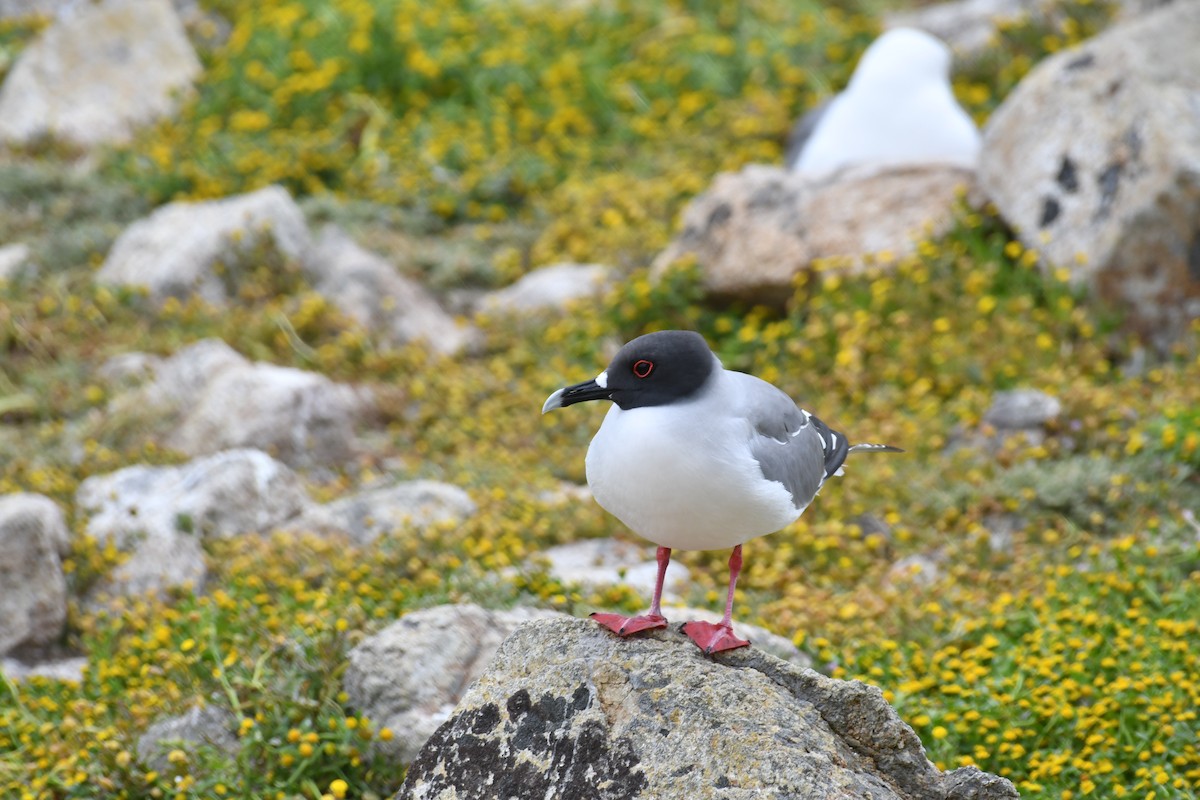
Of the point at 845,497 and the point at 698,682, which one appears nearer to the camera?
the point at 698,682

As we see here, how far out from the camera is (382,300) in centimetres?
946

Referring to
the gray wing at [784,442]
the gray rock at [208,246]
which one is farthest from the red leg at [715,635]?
the gray rock at [208,246]

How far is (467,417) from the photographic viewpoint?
8.31 metres

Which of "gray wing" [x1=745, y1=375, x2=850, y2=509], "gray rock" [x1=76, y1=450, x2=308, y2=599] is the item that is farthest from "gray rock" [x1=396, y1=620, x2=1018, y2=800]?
"gray rock" [x1=76, y1=450, x2=308, y2=599]

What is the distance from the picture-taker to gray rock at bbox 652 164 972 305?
28.8ft

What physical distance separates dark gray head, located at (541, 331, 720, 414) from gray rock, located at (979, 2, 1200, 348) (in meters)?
4.91

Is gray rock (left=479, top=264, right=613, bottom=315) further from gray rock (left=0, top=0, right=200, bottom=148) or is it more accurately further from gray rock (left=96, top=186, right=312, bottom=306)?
gray rock (left=0, top=0, right=200, bottom=148)

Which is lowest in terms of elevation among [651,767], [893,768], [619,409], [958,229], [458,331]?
[458,331]

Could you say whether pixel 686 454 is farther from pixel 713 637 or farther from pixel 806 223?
pixel 806 223

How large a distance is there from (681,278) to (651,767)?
5.71 meters

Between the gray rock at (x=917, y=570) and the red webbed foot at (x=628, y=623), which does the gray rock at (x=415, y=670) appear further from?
the gray rock at (x=917, y=570)

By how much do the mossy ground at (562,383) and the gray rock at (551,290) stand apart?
0.27 m

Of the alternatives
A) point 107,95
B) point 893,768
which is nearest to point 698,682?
point 893,768

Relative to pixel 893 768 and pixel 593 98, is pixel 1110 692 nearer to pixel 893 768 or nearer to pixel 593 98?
A: pixel 893 768
